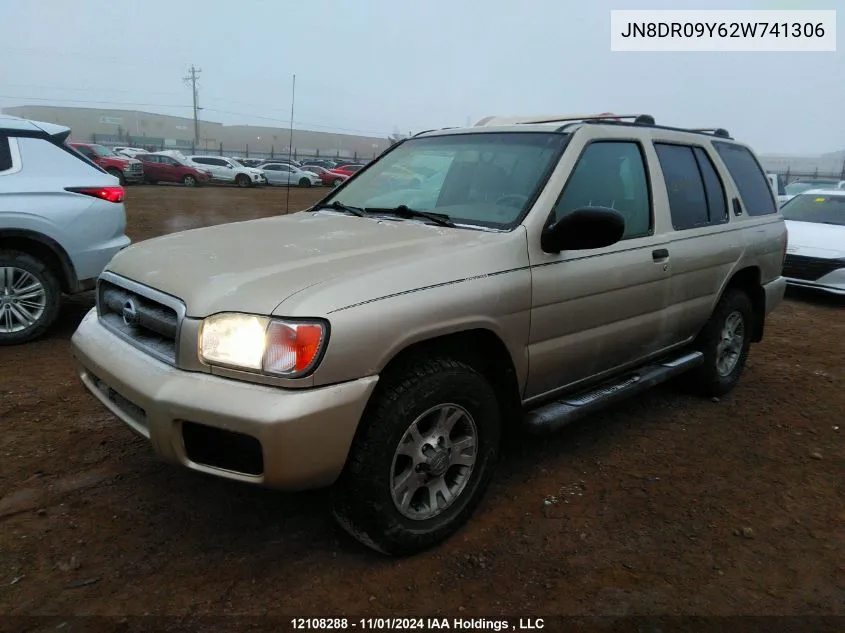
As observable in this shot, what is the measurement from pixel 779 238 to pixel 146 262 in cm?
445

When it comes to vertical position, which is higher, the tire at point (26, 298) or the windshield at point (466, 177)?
the windshield at point (466, 177)

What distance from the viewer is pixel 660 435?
3934 mm

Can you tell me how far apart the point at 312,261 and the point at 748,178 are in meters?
3.68

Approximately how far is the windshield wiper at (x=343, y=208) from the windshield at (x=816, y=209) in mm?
8039

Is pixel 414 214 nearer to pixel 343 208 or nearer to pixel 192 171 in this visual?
pixel 343 208

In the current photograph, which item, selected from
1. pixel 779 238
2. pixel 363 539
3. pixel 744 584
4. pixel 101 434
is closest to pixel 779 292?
pixel 779 238

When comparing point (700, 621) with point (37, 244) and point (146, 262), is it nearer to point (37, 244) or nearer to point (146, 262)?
point (146, 262)

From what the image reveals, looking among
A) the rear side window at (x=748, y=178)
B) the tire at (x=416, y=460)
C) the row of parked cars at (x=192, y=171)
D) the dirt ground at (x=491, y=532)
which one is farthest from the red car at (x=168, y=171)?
the tire at (x=416, y=460)

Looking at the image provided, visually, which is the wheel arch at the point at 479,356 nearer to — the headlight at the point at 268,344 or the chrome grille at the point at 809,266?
the headlight at the point at 268,344

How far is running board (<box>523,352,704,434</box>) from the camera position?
2967mm

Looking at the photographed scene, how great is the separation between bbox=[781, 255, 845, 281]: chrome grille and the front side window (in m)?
5.49

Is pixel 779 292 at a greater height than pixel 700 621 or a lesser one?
greater

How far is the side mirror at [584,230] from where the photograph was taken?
105 inches

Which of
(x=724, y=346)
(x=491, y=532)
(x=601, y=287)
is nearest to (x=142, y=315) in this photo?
(x=491, y=532)
